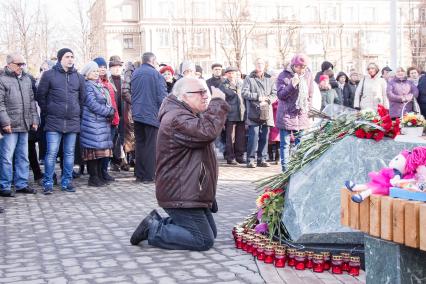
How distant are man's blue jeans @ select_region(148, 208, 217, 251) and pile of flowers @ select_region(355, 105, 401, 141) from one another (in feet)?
5.64

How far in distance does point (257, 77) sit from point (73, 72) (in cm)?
441

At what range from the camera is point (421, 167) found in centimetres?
415

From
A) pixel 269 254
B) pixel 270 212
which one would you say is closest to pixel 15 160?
pixel 270 212

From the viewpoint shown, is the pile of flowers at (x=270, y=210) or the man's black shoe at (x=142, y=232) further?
the man's black shoe at (x=142, y=232)

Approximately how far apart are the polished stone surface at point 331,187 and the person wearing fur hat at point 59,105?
17.1ft

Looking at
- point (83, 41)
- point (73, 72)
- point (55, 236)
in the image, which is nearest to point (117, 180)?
point (73, 72)

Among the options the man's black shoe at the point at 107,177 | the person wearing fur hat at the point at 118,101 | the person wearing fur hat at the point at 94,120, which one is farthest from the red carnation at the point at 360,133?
the person wearing fur hat at the point at 118,101

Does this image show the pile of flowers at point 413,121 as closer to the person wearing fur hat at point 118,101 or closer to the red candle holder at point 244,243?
the red candle holder at point 244,243

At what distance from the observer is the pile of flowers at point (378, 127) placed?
20.0ft

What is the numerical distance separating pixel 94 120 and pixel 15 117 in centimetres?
130

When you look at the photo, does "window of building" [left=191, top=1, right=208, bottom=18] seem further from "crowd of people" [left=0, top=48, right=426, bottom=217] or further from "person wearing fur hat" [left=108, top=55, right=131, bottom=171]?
"person wearing fur hat" [left=108, top=55, right=131, bottom=171]

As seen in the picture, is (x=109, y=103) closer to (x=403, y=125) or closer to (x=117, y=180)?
(x=117, y=180)

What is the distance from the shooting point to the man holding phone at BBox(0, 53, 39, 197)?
10180 mm

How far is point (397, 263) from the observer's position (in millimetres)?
4102
